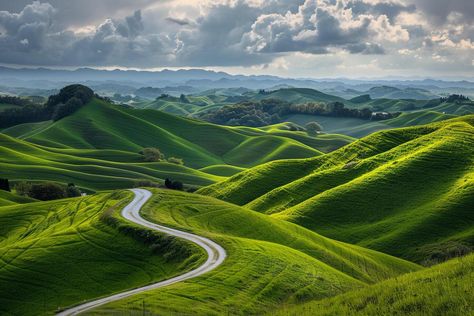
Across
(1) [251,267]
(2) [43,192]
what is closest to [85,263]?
(1) [251,267]

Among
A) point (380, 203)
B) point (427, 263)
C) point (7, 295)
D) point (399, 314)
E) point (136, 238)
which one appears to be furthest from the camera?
point (380, 203)

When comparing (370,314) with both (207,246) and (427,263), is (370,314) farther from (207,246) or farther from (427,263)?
(427,263)

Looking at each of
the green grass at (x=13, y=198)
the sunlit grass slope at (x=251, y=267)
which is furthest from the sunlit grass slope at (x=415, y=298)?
the green grass at (x=13, y=198)

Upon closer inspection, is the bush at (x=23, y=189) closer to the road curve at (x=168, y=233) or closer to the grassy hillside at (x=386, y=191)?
the grassy hillside at (x=386, y=191)

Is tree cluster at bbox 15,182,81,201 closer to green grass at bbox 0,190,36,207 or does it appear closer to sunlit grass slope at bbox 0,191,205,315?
green grass at bbox 0,190,36,207

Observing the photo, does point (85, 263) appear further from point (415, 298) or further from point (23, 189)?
point (23, 189)

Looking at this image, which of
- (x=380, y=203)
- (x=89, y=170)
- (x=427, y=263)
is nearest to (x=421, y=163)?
(x=380, y=203)
